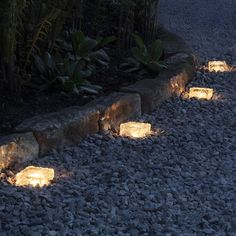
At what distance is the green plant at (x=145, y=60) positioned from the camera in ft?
13.2

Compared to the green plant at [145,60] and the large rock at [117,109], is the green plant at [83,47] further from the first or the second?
the large rock at [117,109]

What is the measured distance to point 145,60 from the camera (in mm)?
4055

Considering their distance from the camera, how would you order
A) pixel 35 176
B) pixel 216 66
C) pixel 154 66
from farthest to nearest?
pixel 216 66, pixel 154 66, pixel 35 176

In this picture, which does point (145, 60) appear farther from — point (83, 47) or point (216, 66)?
point (216, 66)

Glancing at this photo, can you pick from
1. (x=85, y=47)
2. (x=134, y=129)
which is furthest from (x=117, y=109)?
(x=85, y=47)

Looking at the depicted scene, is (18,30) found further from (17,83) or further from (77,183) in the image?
(77,183)

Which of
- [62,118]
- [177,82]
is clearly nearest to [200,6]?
[177,82]

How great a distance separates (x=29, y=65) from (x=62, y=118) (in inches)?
25.7

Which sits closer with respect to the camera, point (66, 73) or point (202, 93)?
point (66, 73)

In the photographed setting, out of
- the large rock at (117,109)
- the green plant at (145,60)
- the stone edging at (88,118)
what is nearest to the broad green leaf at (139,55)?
the green plant at (145,60)

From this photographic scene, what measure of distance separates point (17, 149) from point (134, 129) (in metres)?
0.71

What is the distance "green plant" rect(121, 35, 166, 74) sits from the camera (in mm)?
4031

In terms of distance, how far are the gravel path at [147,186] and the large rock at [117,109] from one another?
8cm

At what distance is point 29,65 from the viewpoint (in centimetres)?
352
